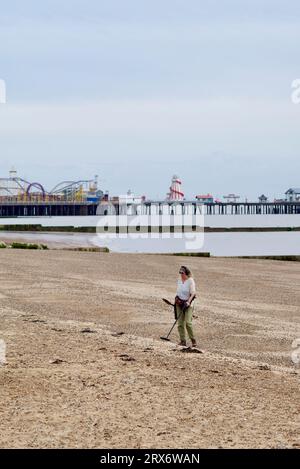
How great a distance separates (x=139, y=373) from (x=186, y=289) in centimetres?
294

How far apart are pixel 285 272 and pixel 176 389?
95.2 ft

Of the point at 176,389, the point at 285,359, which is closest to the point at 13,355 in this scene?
the point at 176,389

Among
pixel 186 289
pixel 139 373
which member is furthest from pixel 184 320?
pixel 139 373

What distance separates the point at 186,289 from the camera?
51.6ft

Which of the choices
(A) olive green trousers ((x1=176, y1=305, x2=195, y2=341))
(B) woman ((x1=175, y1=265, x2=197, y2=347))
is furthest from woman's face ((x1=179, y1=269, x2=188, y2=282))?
(A) olive green trousers ((x1=176, y1=305, x2=195, y2=341))

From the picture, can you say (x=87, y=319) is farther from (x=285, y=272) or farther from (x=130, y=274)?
(x=285, y=272)

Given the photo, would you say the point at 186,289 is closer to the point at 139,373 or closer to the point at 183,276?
the point at 183,276

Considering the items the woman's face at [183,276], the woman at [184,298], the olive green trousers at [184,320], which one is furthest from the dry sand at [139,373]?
the woman's face at [183,276]

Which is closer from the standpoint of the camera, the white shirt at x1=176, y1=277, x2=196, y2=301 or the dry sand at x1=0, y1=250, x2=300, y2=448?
the dry sand at x1=0, y1=250, x2=300, y2=448

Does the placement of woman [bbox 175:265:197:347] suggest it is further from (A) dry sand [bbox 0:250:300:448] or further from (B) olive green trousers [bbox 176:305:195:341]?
(A) dry sand [bbox 0:250:300:448]

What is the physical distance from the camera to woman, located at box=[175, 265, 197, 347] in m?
15.7

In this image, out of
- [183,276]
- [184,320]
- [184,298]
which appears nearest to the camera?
[183,276]
